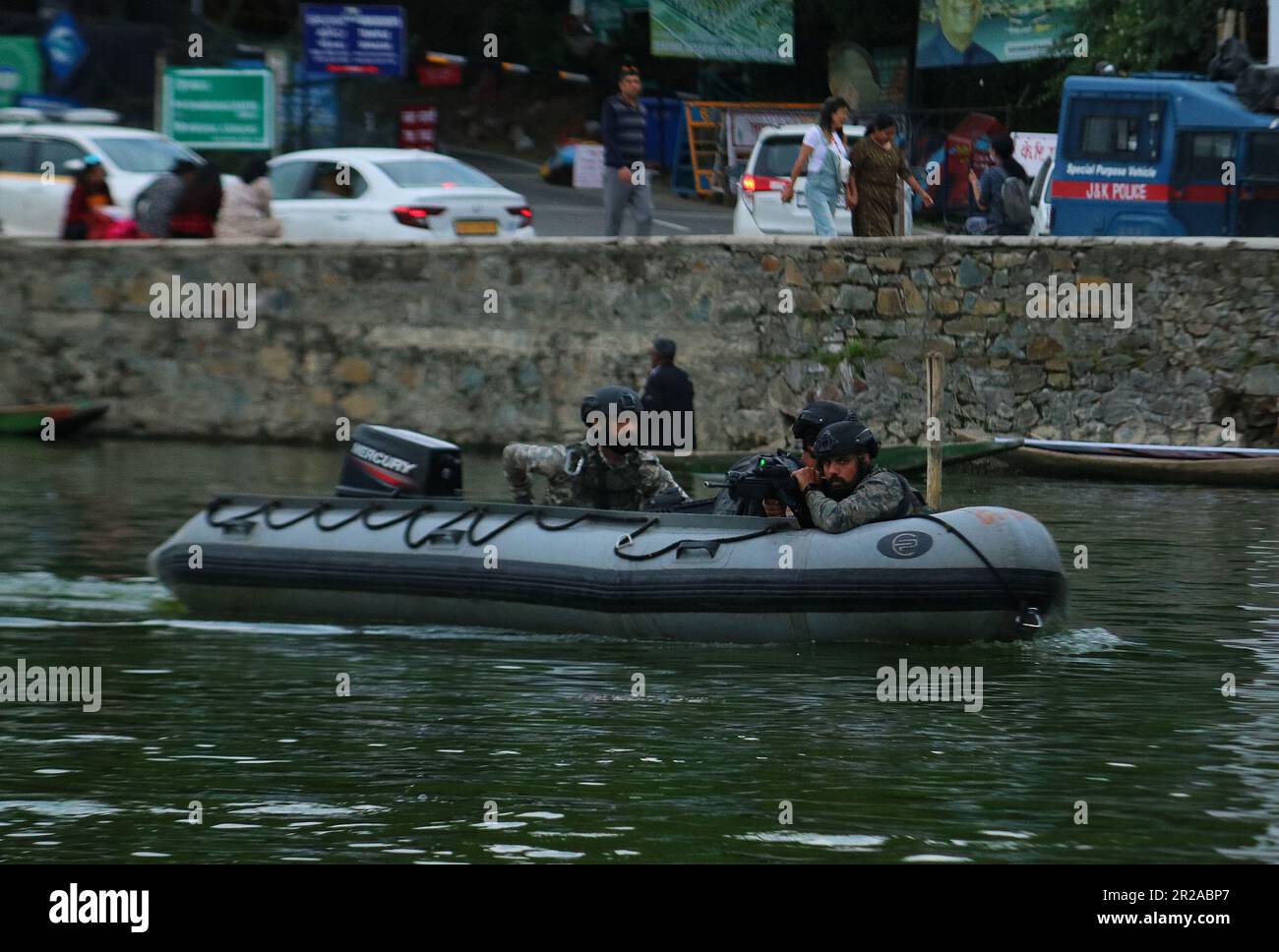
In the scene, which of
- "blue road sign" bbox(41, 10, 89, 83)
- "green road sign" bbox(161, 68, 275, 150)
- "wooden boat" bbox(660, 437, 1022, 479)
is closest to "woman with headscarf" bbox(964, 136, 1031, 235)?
"wooden boat" bbox(660, 437, 1022, 479)

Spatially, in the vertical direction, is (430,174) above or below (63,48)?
below

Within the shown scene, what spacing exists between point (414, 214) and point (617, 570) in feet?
35.2

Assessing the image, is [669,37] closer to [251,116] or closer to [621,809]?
[251,116]

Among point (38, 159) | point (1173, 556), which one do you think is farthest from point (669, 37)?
point (1173, 556)

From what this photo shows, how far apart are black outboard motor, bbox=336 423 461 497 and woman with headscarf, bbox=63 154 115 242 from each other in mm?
10343

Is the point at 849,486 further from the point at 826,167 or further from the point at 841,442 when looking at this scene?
the point at 826,167

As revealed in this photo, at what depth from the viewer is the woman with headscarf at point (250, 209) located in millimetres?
21094

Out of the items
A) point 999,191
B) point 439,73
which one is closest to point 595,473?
point 999,191

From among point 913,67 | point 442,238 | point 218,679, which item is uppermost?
point 913,67

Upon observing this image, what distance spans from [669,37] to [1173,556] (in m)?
19.9

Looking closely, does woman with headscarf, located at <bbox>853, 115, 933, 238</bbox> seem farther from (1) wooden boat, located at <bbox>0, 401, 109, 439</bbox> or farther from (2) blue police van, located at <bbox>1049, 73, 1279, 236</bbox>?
(1) wooden boat, located at <bbox>0, 401, 109, 439</bbox>

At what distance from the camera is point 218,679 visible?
34.2 ft

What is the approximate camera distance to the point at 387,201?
69.9 ft

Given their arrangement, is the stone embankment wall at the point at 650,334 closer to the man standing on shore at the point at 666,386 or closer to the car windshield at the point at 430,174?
the car windshield at the point at 430,174
